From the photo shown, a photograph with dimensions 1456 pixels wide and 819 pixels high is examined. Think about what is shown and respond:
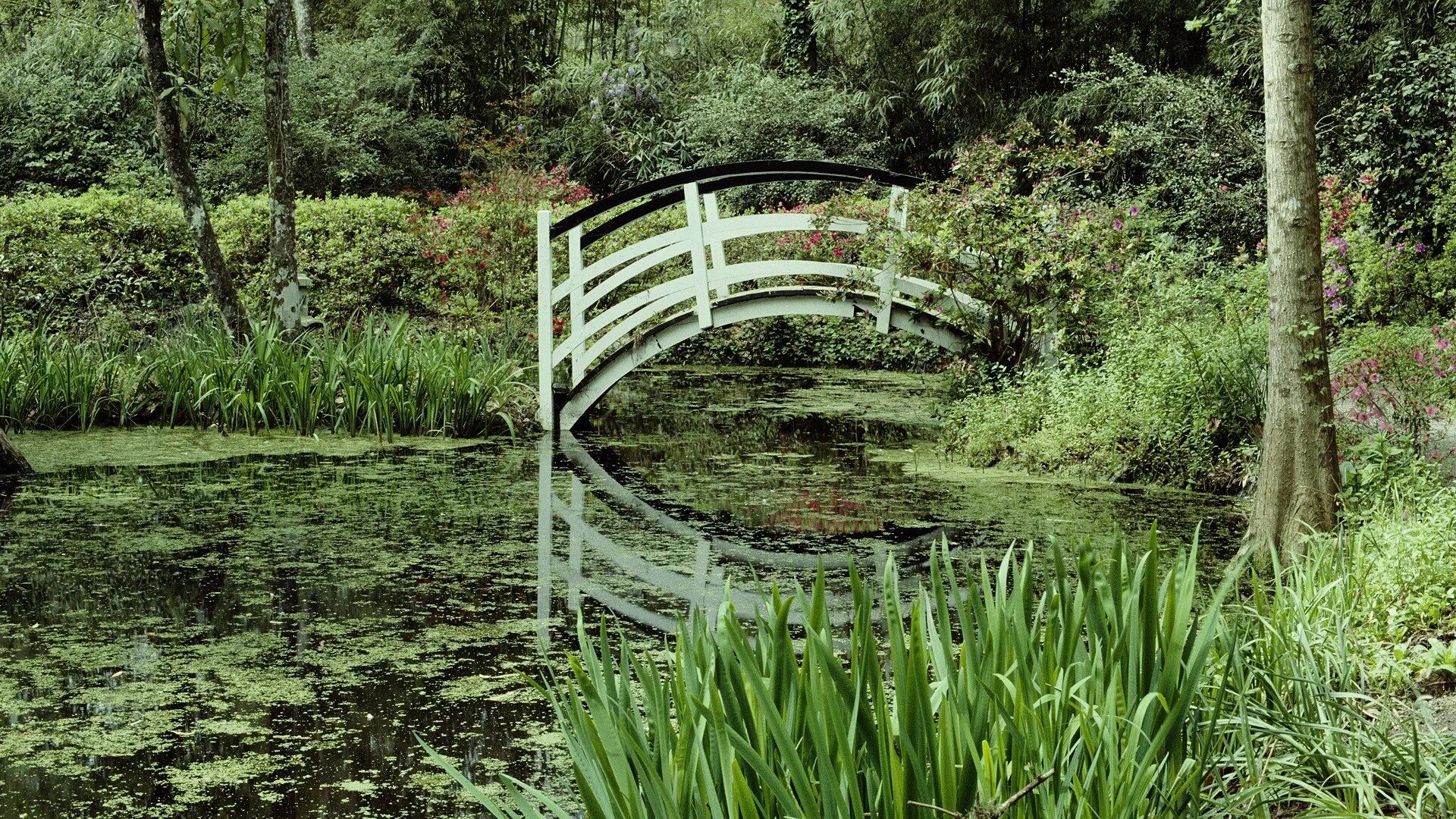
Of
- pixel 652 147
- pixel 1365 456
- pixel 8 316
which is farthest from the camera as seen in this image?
pixel 652 147

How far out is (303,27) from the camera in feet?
60.3

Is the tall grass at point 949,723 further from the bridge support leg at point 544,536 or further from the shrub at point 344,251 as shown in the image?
the shrub at point 344,251

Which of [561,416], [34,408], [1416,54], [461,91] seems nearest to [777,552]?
[561,416]

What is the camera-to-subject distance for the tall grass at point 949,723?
1.91 metres

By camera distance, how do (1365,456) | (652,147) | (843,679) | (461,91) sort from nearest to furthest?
(843,679) → (1365,456) → (652,147) → (461,91)

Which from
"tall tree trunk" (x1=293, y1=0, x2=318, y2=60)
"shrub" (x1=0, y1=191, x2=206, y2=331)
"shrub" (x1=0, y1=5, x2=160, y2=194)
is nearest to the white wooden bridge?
"shrub" (x1=0, y1=191, x2=206, y2=331)

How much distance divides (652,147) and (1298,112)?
13149 mm

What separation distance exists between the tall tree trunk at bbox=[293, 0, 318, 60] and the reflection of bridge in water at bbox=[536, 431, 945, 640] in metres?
13.6

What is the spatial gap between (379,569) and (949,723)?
3.40 metres

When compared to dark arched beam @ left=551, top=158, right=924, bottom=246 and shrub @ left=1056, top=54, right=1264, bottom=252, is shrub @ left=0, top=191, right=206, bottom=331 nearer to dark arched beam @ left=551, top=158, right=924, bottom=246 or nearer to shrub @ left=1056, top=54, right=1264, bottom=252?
dark arched beam @ left=551, top=158, right=924, bottom=246

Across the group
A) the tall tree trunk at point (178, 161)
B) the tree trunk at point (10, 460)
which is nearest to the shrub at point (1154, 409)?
the tree trunk at point (10, 460)

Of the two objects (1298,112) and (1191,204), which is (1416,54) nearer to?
(1191,204)

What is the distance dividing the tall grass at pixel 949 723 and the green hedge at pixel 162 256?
9.27 metres

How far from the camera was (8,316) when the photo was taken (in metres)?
10.4
